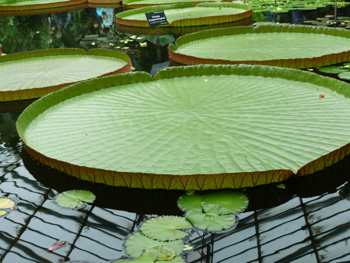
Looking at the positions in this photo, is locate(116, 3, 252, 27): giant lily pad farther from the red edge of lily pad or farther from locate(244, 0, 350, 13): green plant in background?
the red edge of lily pad

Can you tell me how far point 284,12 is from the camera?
6.89 metres

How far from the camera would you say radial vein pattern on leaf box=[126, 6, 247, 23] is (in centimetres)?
660

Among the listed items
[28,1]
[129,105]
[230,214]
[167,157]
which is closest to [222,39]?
[129,105]

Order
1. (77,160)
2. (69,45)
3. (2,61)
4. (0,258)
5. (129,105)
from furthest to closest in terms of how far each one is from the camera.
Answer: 1. (69,45)
2. (2,61)
3. (129,105)
4. (77,160)
5. (0,258)

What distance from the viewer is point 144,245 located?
62.7 inches

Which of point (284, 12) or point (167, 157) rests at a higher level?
point (284, 12)

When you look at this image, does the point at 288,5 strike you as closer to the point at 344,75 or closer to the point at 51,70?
the point at 344,75

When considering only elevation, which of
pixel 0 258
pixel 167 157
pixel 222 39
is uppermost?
pixel 222 39

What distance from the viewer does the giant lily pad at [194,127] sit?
1985 mm

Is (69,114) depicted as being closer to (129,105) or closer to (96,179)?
(129,105)

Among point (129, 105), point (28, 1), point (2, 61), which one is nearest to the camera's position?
point (129, 105)

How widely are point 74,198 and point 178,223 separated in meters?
0.52

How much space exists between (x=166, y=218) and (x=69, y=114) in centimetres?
121

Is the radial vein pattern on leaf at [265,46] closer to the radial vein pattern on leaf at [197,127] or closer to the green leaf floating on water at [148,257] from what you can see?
the radial vein pattern on leaf at [197,127]
